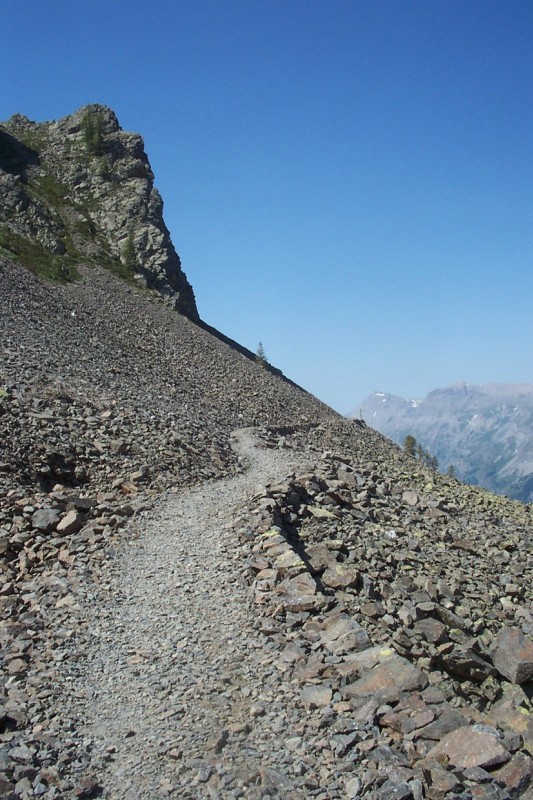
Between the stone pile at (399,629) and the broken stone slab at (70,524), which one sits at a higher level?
the stone pile at (399,629)

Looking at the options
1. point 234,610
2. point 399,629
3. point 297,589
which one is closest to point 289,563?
point 297,589

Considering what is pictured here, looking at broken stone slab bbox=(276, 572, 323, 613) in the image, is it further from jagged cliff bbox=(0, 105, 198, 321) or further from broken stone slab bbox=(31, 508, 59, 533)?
jagged cliff bbox=(0, 105, 198, 321)

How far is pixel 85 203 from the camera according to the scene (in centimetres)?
7931

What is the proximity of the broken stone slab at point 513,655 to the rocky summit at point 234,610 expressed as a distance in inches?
2.0

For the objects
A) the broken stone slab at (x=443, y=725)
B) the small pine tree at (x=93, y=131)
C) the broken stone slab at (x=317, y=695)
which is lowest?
the broken stone slab at (x=317, y=695)

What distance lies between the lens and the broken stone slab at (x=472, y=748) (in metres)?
10.8

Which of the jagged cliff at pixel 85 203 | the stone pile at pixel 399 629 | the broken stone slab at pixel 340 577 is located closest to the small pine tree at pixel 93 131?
the jagged cliff at pixel 85 203

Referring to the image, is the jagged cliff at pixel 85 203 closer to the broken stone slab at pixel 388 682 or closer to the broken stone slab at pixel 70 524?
the broken stone slab at pixel 70 524

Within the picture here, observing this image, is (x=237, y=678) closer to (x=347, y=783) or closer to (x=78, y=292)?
(x=347, y=783)

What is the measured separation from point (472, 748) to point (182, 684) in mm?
5852

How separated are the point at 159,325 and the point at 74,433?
105 ft

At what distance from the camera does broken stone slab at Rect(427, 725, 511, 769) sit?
10.8m

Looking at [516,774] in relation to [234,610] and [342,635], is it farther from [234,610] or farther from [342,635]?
[234,610]

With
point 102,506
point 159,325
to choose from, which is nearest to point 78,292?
point 159,325
